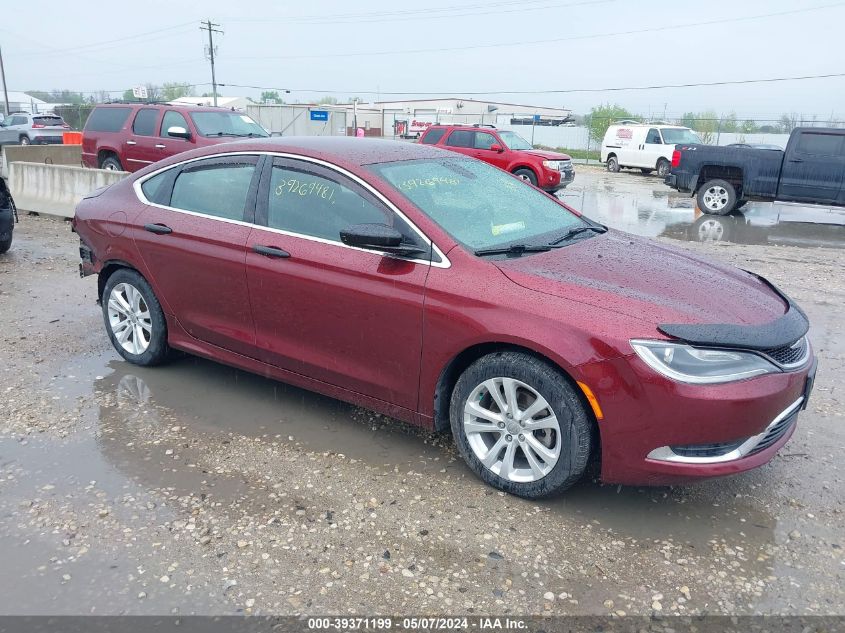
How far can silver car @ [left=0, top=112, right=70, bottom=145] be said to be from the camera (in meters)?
33.9

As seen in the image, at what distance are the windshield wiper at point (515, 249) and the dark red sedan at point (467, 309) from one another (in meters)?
0.02

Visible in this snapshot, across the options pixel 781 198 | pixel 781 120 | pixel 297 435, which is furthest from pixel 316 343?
pixel 781 120

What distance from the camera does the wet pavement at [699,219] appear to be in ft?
40.2

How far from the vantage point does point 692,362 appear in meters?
3.10

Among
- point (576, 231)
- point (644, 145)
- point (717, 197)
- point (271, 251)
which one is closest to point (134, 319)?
point (271, 251)

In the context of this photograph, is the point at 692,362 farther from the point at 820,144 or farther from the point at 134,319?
the point at 820,144

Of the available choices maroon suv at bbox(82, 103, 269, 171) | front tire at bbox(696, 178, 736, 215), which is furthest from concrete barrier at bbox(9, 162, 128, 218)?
front tire at bbox(696, 178, 736, 215)

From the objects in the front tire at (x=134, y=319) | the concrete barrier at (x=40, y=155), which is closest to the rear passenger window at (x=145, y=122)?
the concrete barrier at (x=40, y=155)

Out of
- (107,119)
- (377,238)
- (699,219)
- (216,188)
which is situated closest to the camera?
(377,238)

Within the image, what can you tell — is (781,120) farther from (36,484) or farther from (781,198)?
(36,484)

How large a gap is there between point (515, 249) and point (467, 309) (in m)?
0.52

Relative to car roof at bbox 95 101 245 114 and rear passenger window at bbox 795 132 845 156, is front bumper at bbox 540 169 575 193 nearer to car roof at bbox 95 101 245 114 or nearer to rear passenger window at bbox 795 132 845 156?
rear passenger window at bbox 795 132 845 156

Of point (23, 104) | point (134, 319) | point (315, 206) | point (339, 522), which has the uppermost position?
point (23, 104)

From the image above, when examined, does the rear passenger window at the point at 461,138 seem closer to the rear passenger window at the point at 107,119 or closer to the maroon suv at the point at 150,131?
the maroon suv at the point at 150,131
